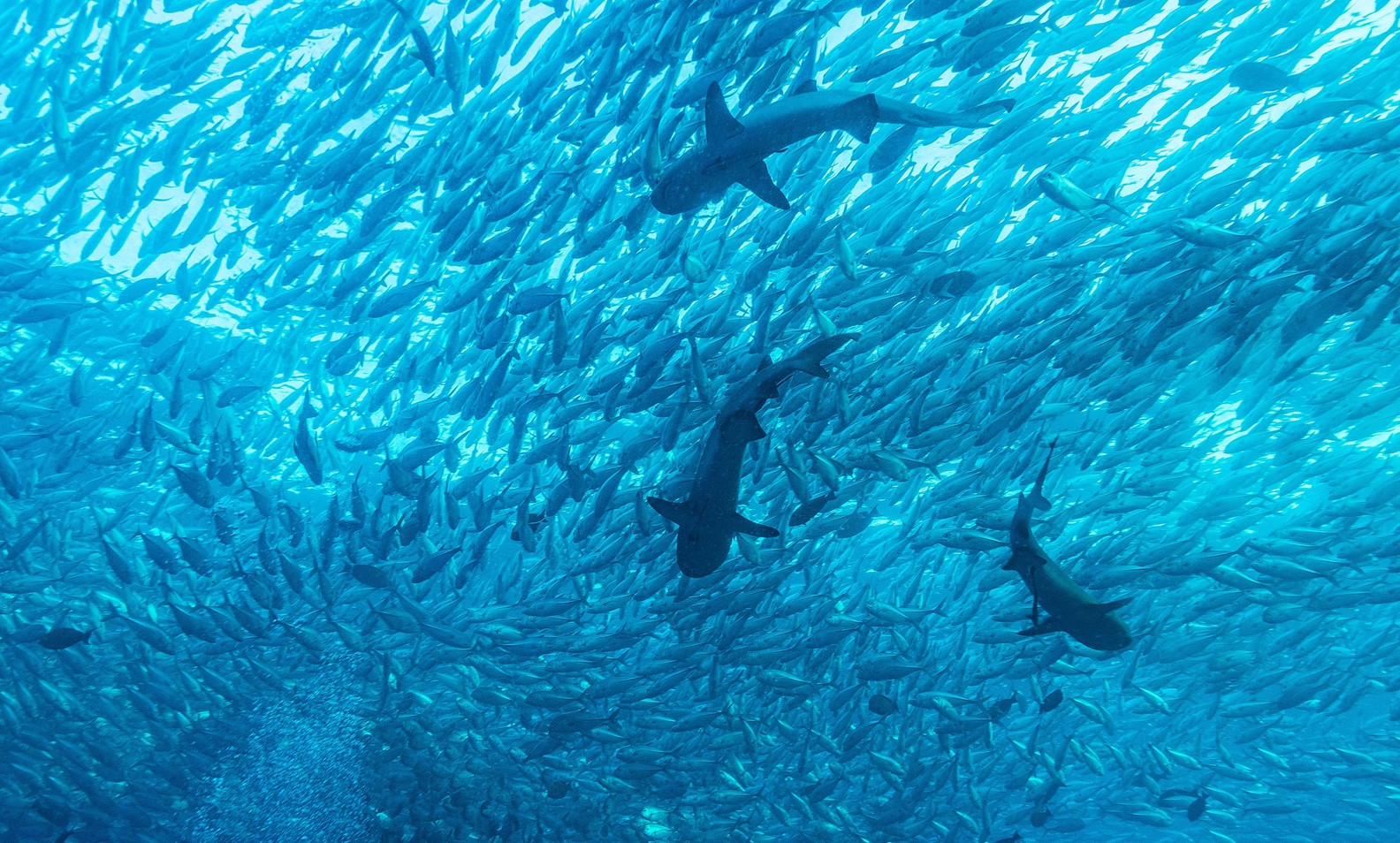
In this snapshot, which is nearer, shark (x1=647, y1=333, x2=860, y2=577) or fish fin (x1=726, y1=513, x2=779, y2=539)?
shark (x1=647, y1=333, x2=860, y2=577)

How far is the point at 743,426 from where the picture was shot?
3.11m

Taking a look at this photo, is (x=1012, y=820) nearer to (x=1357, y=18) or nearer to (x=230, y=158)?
(x=1357, y=18)

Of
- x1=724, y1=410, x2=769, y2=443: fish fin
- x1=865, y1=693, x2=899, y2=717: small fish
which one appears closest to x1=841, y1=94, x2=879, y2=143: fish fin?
x1=724, y1=410, x2=769, y2=443: fish fin

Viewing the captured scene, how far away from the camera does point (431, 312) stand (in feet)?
34.3

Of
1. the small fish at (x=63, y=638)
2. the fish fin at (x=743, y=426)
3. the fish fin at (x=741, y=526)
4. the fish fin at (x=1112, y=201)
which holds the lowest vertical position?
the small fish at (x=63, y=638)

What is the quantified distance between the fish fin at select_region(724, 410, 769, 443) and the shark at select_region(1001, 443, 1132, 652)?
127 cm

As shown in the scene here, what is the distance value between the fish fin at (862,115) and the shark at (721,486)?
1.02 metres

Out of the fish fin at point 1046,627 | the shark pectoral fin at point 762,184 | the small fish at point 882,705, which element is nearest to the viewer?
the fish fin at point 1046,627

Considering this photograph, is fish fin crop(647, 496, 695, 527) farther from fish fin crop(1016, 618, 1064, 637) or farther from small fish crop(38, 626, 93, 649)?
small fish crop(38, 626, 93, 649)

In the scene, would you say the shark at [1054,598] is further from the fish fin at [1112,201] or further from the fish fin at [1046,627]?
the fish fin at [1112,201]

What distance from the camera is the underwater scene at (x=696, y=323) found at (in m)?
6.48

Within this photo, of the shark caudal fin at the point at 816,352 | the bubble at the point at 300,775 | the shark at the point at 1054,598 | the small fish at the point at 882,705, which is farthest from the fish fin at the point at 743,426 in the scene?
the bubble at the point at 300,775

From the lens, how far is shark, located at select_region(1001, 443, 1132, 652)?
11.0 feet

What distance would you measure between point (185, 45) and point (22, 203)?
537 cm
